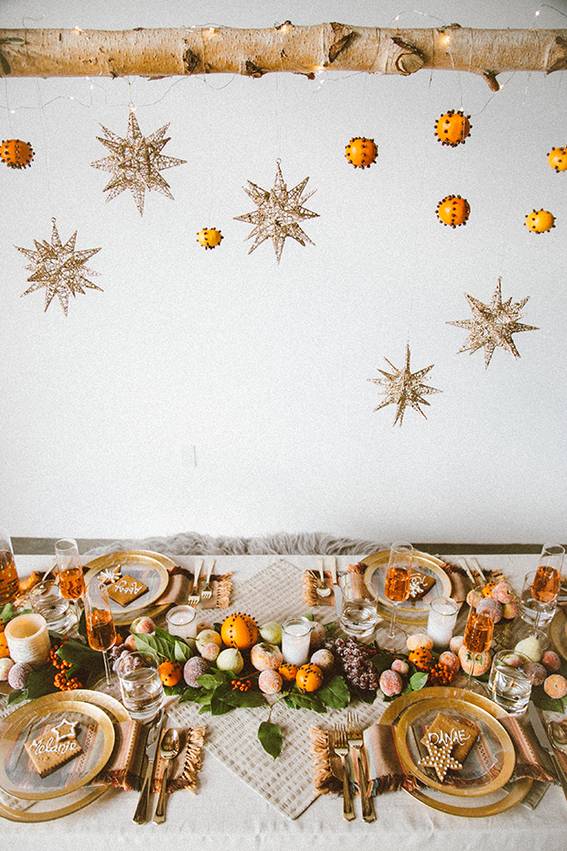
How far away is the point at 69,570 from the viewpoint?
1.72 meters

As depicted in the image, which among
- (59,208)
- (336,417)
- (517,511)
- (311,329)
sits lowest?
(517,511)

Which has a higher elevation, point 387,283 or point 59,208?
point 59,208

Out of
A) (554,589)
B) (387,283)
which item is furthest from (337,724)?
(387,283)

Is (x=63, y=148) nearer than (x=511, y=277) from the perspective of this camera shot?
Yes

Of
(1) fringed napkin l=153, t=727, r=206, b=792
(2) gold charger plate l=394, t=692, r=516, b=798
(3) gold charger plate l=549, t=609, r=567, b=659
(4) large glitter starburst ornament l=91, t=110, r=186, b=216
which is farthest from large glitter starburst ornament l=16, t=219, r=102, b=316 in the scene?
(3) gold charger plate l=549, t=609, r=567, b=659

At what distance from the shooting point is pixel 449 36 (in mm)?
1599

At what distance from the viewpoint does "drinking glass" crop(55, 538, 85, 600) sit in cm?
169

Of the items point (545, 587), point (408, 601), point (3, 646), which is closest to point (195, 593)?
point (3, 646)

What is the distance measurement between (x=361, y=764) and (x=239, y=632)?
0.43 meters

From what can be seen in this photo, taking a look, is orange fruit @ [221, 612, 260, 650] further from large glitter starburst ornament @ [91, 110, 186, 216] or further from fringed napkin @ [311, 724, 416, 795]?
large glitter starburst ornament @ [91, 110, 186, 216]

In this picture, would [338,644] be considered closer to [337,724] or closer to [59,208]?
[337,724]

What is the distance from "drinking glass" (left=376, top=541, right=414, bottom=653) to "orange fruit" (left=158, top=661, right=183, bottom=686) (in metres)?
0.56

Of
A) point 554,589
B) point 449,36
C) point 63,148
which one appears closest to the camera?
point 449,36

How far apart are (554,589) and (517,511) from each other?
1.81 metres
